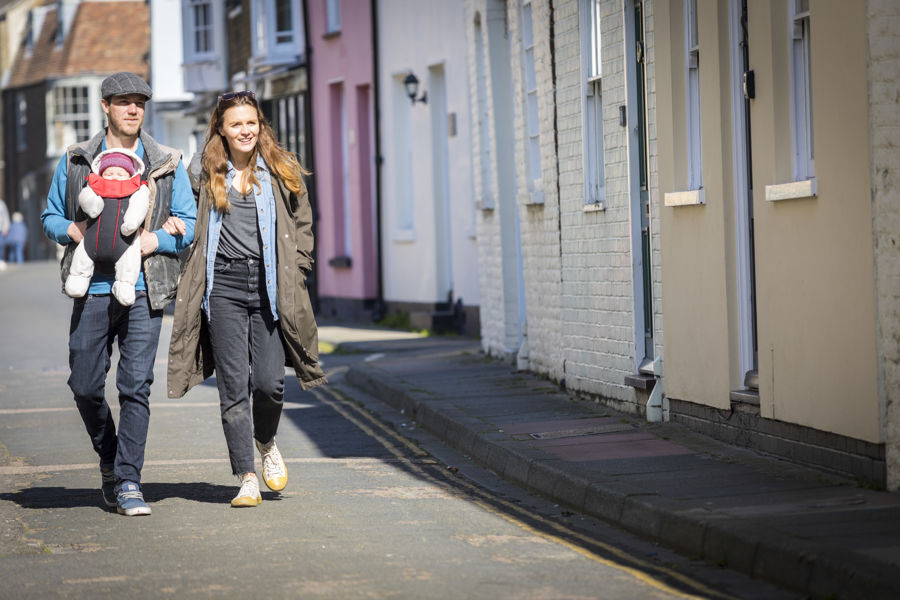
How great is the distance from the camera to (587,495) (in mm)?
8211

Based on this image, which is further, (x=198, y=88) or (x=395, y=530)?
(x=198, y=88)

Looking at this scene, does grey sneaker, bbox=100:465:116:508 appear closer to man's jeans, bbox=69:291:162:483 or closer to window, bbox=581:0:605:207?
man's jeans, bbox=69:291:162:483

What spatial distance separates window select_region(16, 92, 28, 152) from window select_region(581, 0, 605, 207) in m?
55.6

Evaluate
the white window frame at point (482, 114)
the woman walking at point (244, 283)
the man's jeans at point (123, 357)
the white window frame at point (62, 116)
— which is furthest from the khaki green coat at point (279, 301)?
the white window frame at point (62, 116)

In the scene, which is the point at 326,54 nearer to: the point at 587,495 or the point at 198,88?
the point at 198,88

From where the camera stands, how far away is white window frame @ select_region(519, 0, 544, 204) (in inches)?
562

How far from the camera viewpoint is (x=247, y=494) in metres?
8.23

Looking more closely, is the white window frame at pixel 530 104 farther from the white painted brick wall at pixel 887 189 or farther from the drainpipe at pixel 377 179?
the drainpipe at pixel 377 179

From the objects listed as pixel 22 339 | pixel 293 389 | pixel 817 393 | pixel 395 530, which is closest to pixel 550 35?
pixel 293 389

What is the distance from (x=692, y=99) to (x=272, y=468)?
3862mm

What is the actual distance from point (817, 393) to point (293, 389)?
7.92 m

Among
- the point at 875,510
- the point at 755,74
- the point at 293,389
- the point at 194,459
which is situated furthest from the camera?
the point at 293,389

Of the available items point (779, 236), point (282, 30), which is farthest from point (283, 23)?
point (779, 236)

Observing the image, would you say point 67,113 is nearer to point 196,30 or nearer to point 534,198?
point 196,30
